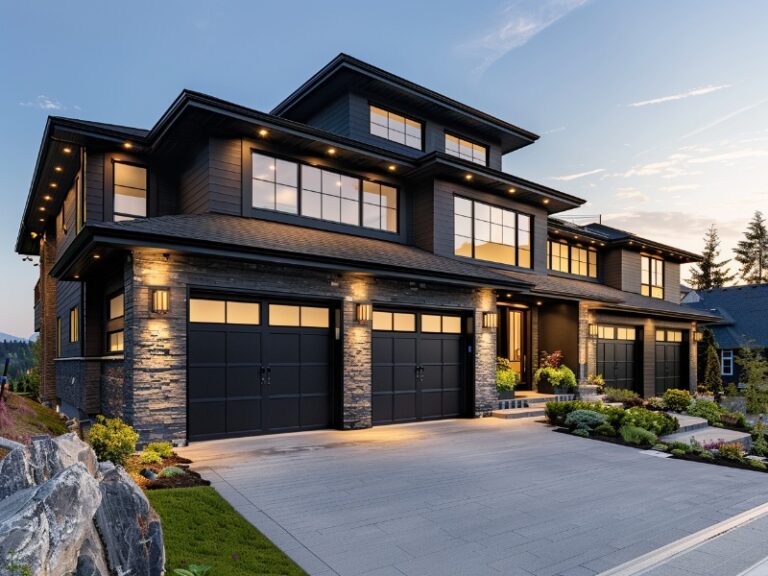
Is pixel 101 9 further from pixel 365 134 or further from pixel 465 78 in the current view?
pixel 465 78

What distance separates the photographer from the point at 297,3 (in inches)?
696

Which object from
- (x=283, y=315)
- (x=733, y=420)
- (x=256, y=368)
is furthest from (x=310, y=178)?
(x=733, y=420)

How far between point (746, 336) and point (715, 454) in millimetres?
24199

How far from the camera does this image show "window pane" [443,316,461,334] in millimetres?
13492

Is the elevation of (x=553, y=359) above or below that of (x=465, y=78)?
below

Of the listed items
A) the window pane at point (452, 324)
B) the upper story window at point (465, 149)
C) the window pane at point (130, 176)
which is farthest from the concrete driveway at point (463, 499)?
the upper story window at point (465, 149)

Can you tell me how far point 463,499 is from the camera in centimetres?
639

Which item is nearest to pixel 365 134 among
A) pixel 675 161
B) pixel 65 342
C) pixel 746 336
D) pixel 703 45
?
pixel 703 45

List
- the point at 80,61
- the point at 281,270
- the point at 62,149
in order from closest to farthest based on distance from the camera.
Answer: the point at 281,270
the point at 62,149
the point at 80,61

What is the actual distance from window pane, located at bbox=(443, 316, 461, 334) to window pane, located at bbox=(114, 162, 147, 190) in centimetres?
831

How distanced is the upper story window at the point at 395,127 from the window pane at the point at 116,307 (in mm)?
8462

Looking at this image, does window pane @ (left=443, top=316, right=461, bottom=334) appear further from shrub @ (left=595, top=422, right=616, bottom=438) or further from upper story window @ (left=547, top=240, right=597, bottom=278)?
upper story window @ (left=547, top=240, right=597, bottom=278)

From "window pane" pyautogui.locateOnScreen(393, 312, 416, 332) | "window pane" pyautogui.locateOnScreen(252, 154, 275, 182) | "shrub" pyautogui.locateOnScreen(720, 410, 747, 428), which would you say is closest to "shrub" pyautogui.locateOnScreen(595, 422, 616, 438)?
"window pane" pyautogui.locateOnScreen(393, 312, 416, 332)

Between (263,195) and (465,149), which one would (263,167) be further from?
(465,149)
